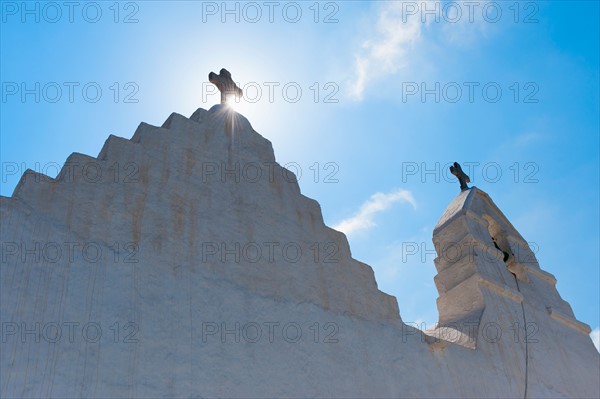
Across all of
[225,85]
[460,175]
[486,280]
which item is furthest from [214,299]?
[460,175]

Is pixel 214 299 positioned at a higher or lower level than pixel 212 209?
lower

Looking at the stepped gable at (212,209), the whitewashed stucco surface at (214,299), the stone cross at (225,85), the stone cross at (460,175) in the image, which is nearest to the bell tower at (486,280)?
the whitewashed stucco surface at (214,299)

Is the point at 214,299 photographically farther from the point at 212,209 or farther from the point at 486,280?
the point at 486,280

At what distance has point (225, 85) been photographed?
7.72 metres

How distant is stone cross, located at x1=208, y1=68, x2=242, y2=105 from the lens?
7668 mm

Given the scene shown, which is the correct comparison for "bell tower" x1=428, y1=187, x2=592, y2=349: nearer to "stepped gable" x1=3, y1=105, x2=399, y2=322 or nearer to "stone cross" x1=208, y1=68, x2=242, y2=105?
"stepped gable" x1=3, y1=105, x2=399, y2=322

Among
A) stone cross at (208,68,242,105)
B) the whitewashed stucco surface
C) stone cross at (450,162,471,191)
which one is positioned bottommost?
the whitewashed stucco surface

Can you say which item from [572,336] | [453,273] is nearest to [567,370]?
[572,336]

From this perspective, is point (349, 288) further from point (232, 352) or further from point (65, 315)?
point (65, 315)

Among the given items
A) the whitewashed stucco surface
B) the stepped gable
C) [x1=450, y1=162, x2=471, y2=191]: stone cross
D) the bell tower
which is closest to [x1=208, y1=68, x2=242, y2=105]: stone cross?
the stepped gable

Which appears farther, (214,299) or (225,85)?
(225,85)

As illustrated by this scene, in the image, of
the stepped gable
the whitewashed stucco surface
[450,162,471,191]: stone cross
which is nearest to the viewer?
the whitewashed stucco surface

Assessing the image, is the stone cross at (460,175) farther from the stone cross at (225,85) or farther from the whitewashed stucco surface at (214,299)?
the stone cross at (225,85)

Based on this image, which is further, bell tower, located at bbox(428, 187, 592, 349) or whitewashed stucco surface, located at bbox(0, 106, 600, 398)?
bell tower, located at bbox(428, 187, 592, 349)
